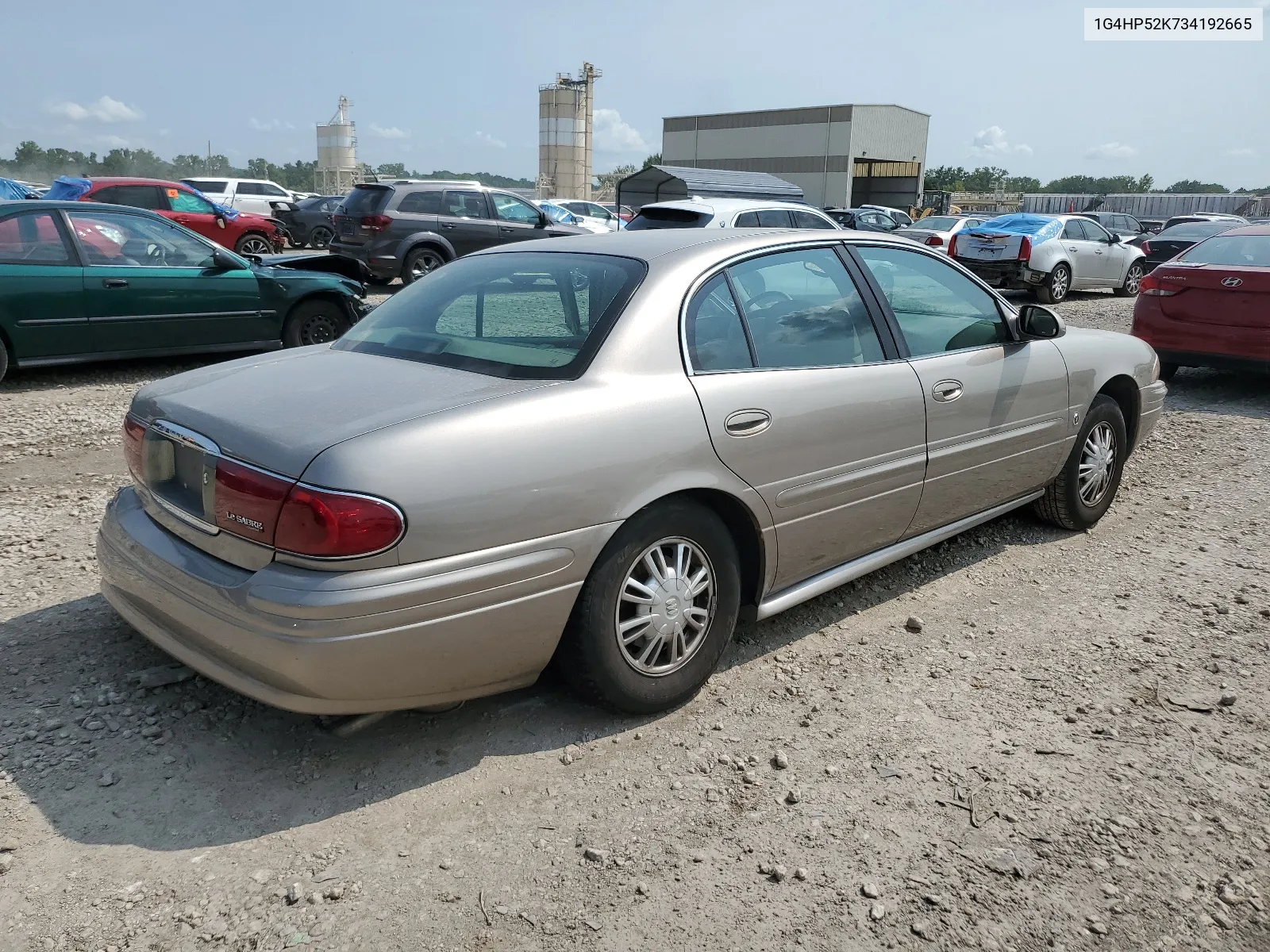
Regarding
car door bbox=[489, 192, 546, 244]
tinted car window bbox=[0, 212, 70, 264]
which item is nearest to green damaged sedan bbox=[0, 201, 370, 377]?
tinted car window bbox=[0, 212, 70, 264]

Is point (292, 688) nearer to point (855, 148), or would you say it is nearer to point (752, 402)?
point (752, 402)

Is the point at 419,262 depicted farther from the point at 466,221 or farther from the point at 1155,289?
the point at 1155,289

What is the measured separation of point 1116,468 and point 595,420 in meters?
3.56

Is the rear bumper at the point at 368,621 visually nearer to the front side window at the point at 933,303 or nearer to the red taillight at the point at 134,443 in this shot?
the red taillight at the point at 134,443

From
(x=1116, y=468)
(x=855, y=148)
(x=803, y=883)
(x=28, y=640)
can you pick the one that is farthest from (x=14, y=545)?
(x=855, y=148)

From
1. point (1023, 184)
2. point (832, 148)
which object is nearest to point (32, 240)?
point (832, 148)

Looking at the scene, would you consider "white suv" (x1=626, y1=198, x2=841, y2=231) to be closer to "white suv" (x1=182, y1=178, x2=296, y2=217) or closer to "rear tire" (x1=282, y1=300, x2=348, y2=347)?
"rear tire" (x1=282, y1=300, x2=348, y2=347)

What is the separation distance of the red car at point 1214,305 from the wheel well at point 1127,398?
362 cm

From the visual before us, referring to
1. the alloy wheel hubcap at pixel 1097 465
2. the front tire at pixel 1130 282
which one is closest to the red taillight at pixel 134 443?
the alloy wheel hubcap at pixel 1097 465

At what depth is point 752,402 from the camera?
3355mm

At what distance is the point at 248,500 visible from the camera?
2705mm

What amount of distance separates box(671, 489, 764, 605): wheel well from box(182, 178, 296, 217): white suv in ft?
85.4

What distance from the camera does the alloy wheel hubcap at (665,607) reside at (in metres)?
3.12

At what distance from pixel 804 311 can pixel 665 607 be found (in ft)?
4.20
